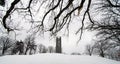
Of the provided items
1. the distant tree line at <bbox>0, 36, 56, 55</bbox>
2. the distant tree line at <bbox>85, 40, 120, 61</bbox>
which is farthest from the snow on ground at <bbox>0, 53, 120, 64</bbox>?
the distant tree line at <bbox>0, 36, 56, 55</bbox>

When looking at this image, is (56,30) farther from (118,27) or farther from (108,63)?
(118,27)

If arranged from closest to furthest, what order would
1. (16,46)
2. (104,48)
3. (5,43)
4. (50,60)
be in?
1. (50,60)
2. (104,48)
3. (16,46)
4. (5,43)

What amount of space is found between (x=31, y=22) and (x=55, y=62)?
2982 millimetres

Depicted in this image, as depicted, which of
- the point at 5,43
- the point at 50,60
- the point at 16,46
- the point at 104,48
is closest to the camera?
the point at 50,60

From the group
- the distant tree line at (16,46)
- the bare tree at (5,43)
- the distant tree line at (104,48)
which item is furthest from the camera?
the bare tree at (5,43)

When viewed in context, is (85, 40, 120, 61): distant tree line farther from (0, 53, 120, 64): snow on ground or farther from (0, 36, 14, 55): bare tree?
(0, 36, 14, 55): bare tree

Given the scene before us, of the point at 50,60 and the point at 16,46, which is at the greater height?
the point at 50,60

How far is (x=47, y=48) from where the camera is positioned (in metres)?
68.5

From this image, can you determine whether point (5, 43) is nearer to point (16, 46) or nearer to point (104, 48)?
point (16, 46)

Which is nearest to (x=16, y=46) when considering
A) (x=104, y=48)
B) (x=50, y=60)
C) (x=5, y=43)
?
(x=5, y=43)

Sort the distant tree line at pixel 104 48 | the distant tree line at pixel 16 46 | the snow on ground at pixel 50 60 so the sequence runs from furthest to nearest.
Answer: the distant tree line at pixel 16 46 < the distant tree line at pixel 104 48 < the snow on ground at pixel 50 60

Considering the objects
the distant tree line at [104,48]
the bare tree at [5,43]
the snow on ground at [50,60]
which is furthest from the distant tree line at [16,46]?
the snow on ground at [50,60]

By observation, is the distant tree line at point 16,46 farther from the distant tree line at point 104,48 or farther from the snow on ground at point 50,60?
the snow on ground at point 50,60

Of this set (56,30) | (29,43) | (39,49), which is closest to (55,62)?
(56,30)
